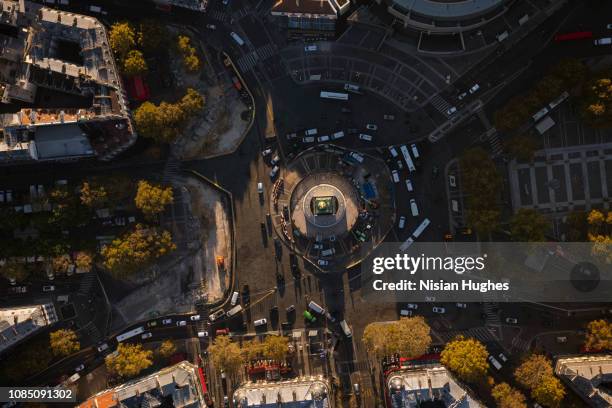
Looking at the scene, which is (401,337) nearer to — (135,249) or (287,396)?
(287,396)

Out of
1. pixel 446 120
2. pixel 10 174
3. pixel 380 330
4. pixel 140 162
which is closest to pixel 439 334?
pixel 380 330

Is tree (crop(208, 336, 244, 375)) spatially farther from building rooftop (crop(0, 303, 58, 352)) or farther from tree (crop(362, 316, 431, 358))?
building rooftop (crop(0, 303, 58, 352))

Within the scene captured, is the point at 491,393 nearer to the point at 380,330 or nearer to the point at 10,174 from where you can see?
the point at 380,330

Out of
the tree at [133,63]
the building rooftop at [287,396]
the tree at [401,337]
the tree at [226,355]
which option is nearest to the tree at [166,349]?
the tree at [226,355]

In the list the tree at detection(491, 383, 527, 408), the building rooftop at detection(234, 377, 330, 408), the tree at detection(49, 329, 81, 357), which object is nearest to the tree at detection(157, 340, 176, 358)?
the building rooftop at detection(234, 377, 330, 408)

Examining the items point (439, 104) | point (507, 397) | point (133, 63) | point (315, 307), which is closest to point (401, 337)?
point (315, 307)

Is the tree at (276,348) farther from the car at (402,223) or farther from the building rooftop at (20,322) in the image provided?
the building rooftop at (20,322)
